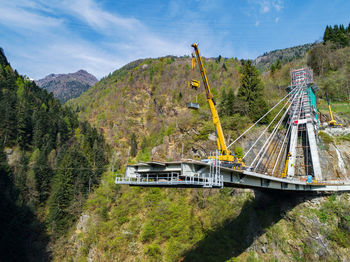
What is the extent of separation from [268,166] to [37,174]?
56896mm

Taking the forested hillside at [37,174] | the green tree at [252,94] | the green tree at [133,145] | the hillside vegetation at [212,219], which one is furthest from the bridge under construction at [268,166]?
the green tree at [133,145]

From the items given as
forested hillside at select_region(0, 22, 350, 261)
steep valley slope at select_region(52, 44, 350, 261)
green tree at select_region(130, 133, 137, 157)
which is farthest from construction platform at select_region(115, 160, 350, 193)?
green tree at select_region(130, 133, 137, 157)

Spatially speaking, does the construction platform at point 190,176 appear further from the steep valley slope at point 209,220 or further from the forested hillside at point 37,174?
the forested hillside at point 37,174

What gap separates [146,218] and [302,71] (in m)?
37.3

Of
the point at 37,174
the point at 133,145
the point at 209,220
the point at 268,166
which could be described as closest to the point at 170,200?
the point at 209,220

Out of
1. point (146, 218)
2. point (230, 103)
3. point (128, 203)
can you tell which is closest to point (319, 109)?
point (230, 103)

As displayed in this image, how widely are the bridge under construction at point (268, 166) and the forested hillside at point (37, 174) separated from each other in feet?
120

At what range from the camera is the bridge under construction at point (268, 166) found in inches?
586

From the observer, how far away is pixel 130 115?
102812mm

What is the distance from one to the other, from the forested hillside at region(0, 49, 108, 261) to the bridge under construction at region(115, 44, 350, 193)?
120ft

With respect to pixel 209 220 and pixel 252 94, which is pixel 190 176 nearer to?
pixel 209 220

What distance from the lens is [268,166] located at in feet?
113

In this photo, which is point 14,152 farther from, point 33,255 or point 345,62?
point 345,62

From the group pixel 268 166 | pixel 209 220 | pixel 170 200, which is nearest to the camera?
pixel 268 166
